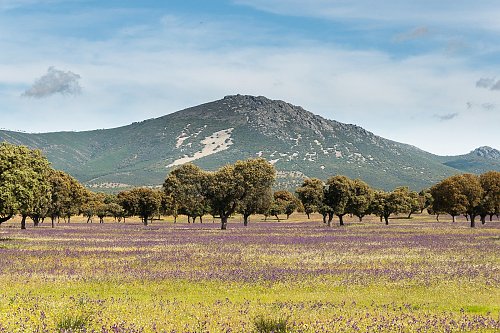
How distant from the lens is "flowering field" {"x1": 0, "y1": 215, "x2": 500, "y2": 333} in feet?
53.1

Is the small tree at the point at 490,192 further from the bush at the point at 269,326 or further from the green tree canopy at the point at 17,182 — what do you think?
the bush at the point at 269,326

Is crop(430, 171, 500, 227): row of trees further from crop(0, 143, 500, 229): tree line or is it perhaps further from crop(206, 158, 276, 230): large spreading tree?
crop(206, 158, 276, 230): large spreading tree

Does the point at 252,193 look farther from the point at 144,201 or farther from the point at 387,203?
the point at 387,203

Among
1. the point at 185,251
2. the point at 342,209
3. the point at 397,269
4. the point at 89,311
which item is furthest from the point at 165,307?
the point at 342,209

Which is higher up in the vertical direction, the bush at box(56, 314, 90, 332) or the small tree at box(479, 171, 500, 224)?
the small tree at box(479, 171, 500, 224)

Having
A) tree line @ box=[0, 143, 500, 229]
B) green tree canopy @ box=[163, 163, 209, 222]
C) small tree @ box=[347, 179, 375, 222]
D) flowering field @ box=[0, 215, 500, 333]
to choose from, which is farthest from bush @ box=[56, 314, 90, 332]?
small tree @ box=[347, 179, 375, 222]

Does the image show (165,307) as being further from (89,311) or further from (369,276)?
(369,276)

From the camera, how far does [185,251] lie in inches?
1777

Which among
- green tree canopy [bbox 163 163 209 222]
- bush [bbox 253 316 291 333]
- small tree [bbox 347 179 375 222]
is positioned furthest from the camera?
small tree [bbox 347 179 375 222]

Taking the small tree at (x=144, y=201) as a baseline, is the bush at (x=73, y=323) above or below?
below

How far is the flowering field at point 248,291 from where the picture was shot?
1617cm

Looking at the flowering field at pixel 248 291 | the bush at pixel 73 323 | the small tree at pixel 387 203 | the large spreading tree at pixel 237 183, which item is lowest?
the flowering field at pixel 248 291

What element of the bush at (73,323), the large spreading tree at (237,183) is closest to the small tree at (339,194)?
the large spreading tree at (237,183)

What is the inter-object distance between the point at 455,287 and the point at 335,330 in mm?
12092
